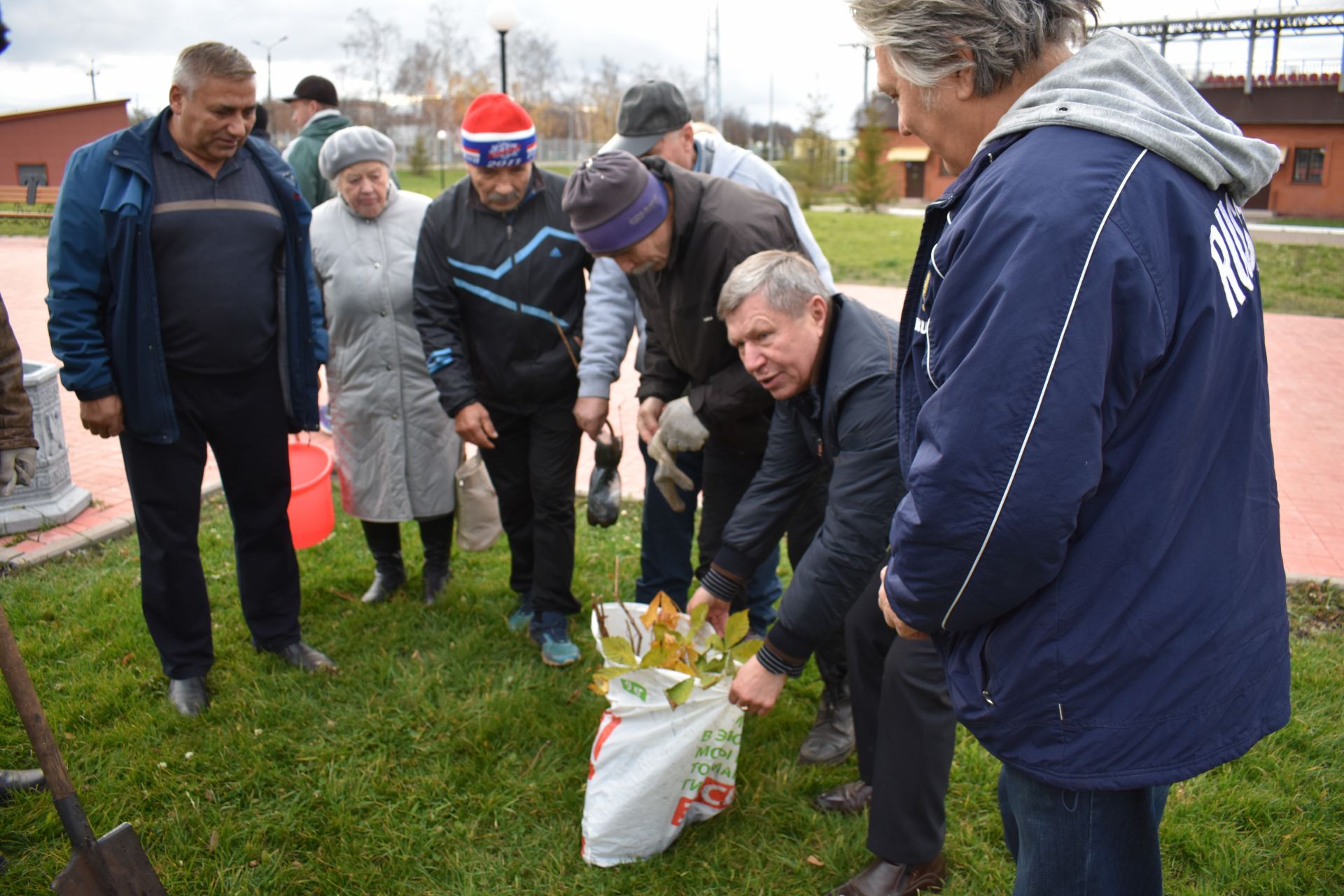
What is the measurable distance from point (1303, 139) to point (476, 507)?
37.5 meters

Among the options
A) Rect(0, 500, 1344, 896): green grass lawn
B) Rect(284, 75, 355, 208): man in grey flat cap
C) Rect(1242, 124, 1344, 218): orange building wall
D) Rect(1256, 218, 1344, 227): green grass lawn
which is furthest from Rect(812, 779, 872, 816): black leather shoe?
Rect(1242, 124, 1344, 218): orange building wall

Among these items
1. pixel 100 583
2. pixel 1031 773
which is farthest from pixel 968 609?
pixel 100 583

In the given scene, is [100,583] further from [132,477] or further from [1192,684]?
[1192,684]

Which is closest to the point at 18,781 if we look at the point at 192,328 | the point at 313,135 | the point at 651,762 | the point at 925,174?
the point at 192,328

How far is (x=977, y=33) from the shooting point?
1378 mm

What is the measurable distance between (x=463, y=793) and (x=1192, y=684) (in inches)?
83.5

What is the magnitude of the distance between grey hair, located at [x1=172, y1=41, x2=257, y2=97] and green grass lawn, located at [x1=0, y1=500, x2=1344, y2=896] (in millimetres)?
1930

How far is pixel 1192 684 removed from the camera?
1.38m

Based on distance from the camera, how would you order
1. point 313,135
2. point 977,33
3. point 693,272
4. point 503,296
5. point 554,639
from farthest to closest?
point 313,135 → point 554,639 → point 503,296 → point 693,272 → point 977,33

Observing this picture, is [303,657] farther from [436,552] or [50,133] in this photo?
[50,133]

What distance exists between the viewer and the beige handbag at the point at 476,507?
4012mm

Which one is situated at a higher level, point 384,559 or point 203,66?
point 203,66

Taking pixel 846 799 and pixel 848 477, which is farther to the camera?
pixel 846 799

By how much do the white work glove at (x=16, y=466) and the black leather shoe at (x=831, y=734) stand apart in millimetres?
2302
